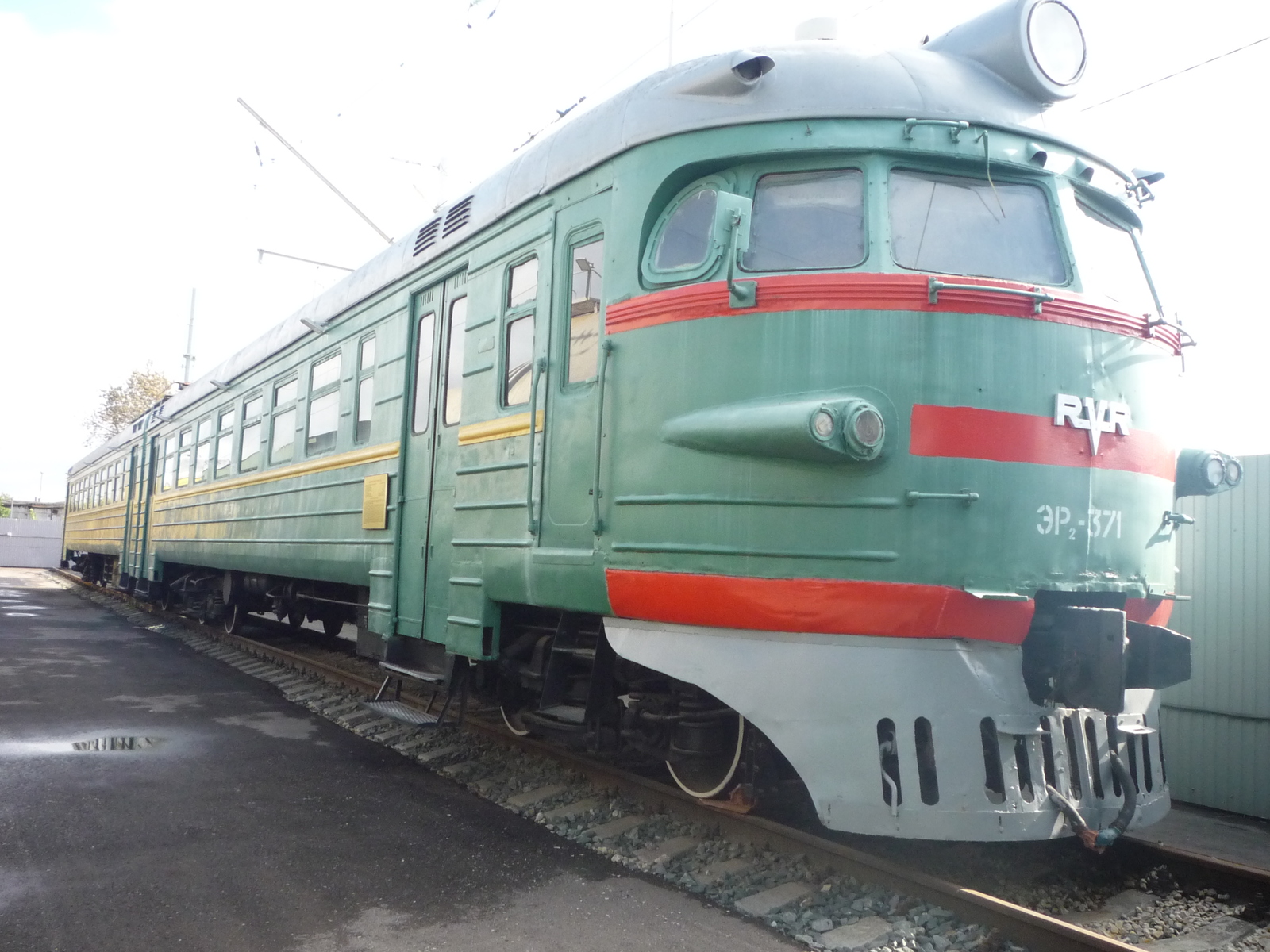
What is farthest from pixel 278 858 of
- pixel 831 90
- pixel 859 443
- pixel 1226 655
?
pixel 1226 655

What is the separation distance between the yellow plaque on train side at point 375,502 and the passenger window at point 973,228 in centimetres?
432

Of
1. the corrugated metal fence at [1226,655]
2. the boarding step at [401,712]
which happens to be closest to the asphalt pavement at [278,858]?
the boarding step at [401,712]

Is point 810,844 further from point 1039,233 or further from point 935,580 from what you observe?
point 1039,233

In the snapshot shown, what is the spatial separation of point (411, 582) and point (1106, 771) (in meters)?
4.33

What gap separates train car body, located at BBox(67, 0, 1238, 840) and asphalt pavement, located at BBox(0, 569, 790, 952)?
0.75 metres

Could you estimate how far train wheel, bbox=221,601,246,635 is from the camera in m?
13.0

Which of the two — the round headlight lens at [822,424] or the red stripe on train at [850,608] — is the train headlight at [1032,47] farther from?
the red stripe on train at [850,608]

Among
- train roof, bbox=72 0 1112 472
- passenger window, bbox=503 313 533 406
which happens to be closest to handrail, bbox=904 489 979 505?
train roof, bbox=72 0 1112 472

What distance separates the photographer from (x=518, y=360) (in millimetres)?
5688

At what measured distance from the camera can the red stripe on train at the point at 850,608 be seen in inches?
155

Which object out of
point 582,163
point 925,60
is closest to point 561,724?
point 582,163

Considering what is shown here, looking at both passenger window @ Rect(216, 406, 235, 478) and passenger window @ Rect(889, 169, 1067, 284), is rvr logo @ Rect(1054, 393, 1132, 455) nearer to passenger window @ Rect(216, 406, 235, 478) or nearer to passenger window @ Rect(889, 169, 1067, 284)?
passenger window @ Rect(889, 169, 1067, 284)

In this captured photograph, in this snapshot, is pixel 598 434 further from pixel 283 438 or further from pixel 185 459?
pixel 185 459

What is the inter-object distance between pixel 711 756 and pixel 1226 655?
12.9 ft
